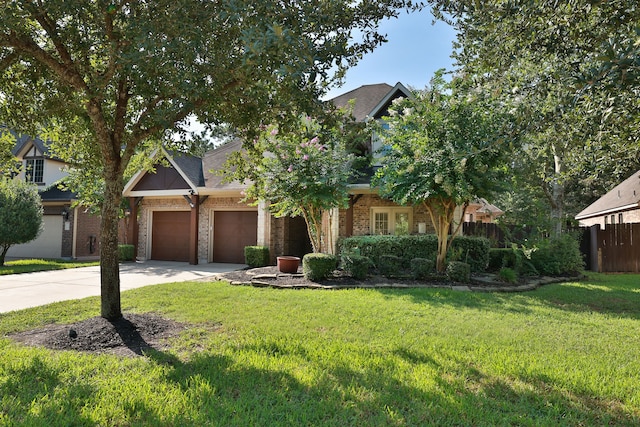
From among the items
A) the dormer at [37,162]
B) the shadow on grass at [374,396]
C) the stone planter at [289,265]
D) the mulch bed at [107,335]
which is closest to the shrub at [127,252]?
the dormer at [37,162]

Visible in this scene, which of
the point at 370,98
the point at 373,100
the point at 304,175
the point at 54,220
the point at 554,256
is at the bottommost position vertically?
the point at 554,256

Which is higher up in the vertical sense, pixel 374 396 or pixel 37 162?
pixel 37 162

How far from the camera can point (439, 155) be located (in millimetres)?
9039

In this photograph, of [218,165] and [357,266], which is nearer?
[357,266]

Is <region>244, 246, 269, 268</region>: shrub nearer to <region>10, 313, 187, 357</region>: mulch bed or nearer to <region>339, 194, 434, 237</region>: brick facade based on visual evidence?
<region>339, 194, 434, 237</region>: brick facade

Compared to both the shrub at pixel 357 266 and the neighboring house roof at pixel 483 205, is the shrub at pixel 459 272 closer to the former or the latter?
the neighboring house roof at pixel 483 205

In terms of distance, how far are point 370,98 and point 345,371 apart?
589 inches

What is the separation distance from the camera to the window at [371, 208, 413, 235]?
13.6m

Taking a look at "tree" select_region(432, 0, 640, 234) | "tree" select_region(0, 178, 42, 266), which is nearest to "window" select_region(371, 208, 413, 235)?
"tree" select_region(432, 0, 640, 234)

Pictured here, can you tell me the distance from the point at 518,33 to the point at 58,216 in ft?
70.9

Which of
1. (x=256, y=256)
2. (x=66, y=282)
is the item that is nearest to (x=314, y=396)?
(x=66, y=282)

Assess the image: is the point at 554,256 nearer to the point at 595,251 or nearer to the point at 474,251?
the point at 474,251

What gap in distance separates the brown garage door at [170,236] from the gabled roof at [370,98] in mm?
8406

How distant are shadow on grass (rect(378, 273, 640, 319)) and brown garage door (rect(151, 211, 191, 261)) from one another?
10.8 metres
